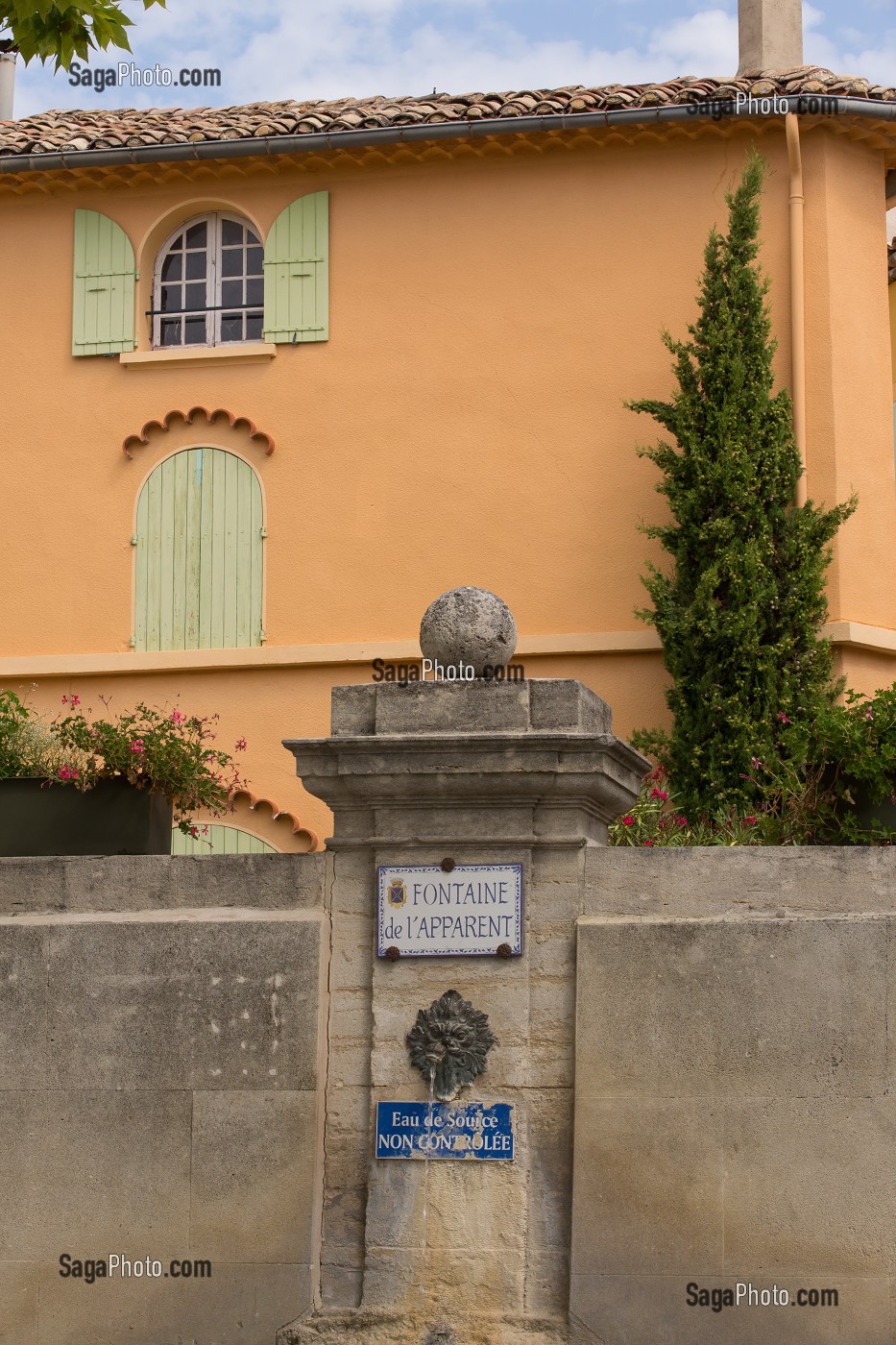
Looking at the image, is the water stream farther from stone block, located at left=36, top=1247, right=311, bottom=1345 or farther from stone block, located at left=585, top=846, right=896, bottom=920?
stone block, located at left=585, top=846, right=896, bottom=920

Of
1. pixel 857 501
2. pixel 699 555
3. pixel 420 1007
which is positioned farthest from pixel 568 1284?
pixel 857 501

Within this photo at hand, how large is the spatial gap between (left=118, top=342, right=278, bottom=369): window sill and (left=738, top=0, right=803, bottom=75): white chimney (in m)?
4.18

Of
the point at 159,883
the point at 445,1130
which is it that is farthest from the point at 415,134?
the point at 445,1130

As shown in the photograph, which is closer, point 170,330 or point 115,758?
point 115,758

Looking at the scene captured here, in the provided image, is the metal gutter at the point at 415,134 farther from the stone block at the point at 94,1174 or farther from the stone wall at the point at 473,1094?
the stone block at the point at 94,1174

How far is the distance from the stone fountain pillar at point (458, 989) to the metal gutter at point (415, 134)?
5.86m

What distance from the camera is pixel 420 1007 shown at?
22.4ft

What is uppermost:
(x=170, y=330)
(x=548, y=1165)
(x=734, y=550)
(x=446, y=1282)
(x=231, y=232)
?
(x=231, y=232)

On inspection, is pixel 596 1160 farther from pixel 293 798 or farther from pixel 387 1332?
pixel 293 798

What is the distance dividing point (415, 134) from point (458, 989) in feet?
23.3

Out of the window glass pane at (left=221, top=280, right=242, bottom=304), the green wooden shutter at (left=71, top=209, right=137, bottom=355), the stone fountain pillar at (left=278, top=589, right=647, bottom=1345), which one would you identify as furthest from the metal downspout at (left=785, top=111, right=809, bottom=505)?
the stone fountain pillar at (left=278, top=589, right=647, bottom=1345)

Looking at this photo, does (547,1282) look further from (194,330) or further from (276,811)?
(194,330)

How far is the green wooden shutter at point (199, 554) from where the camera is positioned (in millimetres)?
12375

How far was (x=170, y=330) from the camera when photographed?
1298 cm
